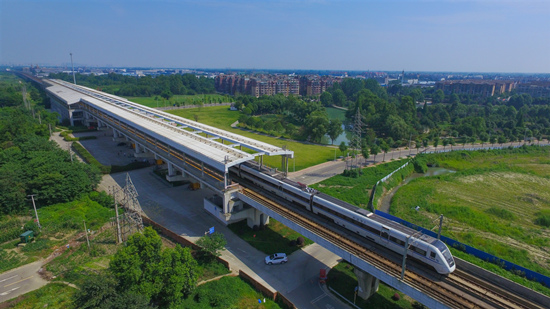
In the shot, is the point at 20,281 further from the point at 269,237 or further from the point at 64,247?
the point at 269,237

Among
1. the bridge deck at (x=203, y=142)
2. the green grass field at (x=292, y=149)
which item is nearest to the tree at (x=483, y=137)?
the green grass field at (x=292, y=149)

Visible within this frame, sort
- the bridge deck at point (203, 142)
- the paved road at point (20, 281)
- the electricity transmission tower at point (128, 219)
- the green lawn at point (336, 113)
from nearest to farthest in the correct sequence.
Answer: the paved road at point (20, 281) < the electricity transmission tower at point (128, 219) < the bridge deck at point (203, 142) < the green lawn at point (336, 113)

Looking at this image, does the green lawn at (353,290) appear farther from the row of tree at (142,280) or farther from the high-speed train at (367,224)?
the row of tree at (142,280)

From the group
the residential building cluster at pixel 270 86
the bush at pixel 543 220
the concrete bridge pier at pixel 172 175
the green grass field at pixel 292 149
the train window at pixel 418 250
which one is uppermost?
the residential building cluster at pixel 270 86

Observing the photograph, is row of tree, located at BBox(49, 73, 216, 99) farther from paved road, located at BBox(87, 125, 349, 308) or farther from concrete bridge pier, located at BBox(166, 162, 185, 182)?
concrete bridge pier, located at BBox(166, 162, 185, 182)

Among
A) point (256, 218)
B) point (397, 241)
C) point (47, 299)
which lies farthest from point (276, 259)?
point (47, 299)

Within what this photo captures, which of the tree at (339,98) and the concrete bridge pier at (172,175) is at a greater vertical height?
the tree at (339,98)

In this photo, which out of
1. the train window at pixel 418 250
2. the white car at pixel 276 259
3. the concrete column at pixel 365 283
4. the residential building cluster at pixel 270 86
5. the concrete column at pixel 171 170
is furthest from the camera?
the residential building cluster at pixel 270 86

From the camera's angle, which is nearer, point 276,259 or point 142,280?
point 142,280
